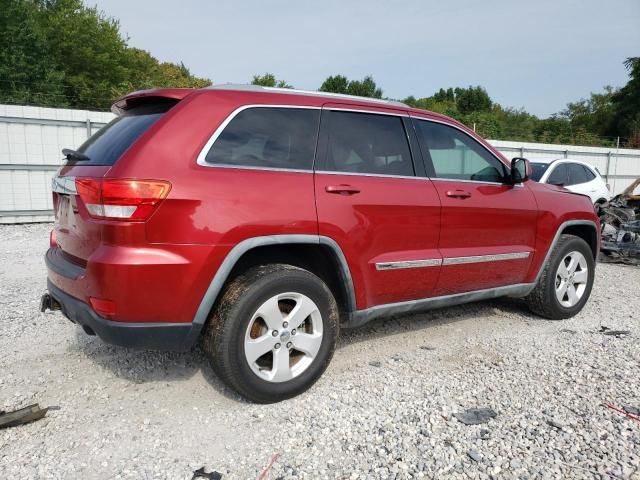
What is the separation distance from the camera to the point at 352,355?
3.64 m

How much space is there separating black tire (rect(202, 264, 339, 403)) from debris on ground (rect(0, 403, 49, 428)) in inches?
37.6

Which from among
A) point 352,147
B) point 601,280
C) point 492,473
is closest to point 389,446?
point 492,473

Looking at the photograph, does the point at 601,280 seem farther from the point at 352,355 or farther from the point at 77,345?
the point at 77,345

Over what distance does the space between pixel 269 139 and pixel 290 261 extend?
2.51 ft

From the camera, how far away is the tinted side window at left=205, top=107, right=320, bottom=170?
2729 mm

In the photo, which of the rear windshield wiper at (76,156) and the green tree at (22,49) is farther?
the green tree at (22,49)

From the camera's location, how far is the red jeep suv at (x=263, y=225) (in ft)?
8.11

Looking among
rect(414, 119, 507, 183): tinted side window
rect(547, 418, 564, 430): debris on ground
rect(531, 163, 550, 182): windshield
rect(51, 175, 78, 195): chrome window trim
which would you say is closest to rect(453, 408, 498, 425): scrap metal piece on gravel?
rect(547, 418, 564, 430): debris on ground

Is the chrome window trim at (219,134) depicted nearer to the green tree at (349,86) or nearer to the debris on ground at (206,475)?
the debris on ground at (206,475)

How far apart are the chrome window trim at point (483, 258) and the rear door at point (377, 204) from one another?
0.13 m

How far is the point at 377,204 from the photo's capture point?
3.13 metres

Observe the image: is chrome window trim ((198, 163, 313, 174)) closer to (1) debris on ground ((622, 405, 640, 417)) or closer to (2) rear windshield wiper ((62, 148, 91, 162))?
(2) rear windshield wiper ((62, 148, 91, 162))

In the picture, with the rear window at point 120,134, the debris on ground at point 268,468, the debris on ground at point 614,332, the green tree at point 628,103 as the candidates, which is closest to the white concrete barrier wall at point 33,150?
the rear window at point 120,134

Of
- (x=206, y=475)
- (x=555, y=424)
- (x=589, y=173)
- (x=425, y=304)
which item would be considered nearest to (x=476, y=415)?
(x=555, y=424)
